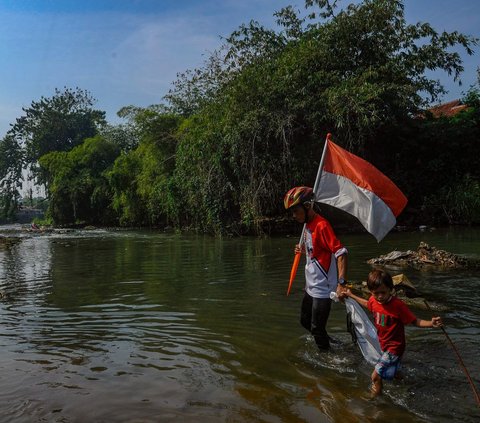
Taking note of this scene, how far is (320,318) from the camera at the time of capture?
4684 millimetres

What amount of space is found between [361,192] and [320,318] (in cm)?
136

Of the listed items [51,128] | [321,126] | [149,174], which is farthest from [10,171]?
[321,126]

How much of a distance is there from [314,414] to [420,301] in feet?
12.9

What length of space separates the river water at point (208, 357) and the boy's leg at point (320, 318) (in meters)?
0.16

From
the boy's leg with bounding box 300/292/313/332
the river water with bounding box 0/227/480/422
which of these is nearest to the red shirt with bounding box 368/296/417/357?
the river water with bounding box 0/227/480/422

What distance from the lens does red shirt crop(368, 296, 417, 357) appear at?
3859 millimetres

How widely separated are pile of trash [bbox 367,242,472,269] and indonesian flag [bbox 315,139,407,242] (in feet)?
19.3

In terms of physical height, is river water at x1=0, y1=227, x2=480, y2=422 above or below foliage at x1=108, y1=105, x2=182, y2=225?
below

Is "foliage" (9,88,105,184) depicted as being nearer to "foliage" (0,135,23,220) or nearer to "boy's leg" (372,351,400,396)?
"foliage" (0,135,23,220)

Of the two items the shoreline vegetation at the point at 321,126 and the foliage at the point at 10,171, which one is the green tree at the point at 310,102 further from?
the foliage at the point at 10,171

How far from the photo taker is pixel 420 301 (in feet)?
22.3

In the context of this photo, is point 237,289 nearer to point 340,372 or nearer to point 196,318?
point 196,318

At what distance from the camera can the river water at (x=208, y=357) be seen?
3.56m

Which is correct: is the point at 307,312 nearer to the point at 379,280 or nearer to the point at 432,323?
the point at 379,280
